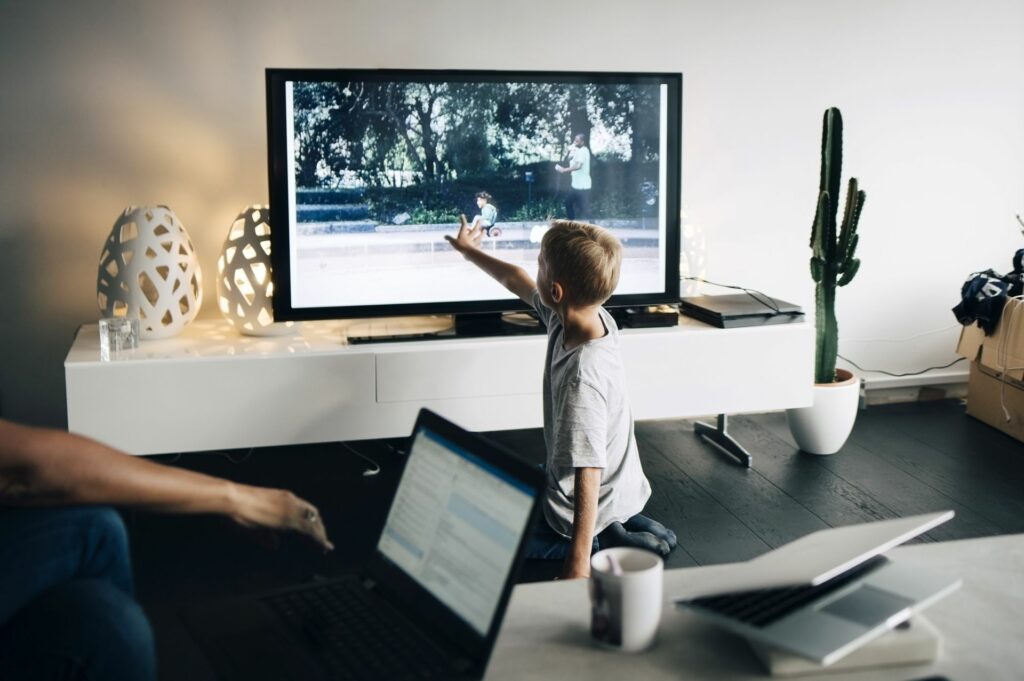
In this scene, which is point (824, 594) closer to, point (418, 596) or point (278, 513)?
point (418, 596)

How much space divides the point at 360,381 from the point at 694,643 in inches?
76.0

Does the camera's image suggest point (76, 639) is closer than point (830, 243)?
Yes

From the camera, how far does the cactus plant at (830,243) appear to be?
3404 mm

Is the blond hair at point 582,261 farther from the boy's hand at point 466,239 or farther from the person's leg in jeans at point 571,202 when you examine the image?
the person's leg in jeans at point 571,202

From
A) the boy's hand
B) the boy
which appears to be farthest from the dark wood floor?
the boy's hand

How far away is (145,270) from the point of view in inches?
116

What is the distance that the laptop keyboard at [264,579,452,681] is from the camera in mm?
1148

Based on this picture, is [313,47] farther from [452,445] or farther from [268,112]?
[452,445]

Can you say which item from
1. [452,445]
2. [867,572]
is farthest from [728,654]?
[452,445]

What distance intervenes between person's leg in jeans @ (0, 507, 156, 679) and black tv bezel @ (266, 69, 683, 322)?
1.63 m

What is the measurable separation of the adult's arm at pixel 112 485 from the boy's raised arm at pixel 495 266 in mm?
1520

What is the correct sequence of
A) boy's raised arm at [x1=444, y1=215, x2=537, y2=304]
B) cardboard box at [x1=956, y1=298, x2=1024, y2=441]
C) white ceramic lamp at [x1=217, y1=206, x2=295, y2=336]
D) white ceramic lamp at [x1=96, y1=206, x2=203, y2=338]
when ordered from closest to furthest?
1. boy's raised arm at [x1=444, y1=215, x2=537, y2=304]
2. white ceramic lamp at [x1=96, y1=206, x2=203, y2=338]
3. white ceramic lamp at [x1=217, y1=206, x2=295, y2=336]
4. cardboard box at [x1=956, y1=298, x2=1024, y2=441]

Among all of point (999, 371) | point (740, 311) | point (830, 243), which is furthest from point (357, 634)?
point (999, 371)

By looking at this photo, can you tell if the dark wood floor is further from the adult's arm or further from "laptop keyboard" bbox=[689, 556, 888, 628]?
"laptop keyboard" bbox=[689, 556, 888, 628]
